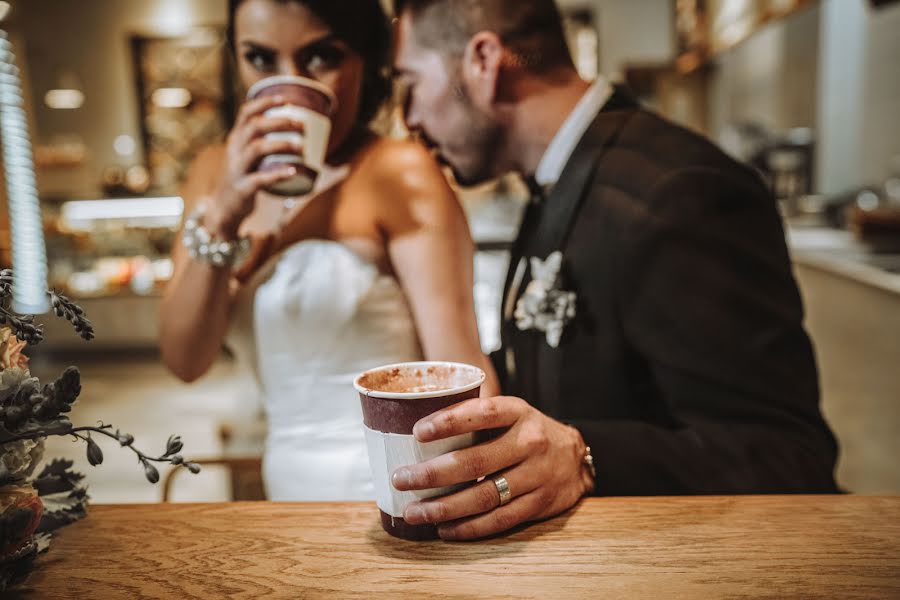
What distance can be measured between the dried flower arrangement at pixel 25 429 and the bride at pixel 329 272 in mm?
571

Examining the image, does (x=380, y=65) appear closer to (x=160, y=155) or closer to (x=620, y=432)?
(x=620, y=432)

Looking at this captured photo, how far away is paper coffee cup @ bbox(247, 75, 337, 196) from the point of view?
1.09 meters

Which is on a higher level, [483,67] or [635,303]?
[483,67]

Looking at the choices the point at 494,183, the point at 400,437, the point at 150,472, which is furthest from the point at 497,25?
the point at 494,183

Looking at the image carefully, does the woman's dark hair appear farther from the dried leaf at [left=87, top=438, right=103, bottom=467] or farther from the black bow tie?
the dried leaf at [left=87, top=438, right=103, bottom=467]

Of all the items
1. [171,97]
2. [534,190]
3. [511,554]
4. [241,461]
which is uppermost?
[171,97]

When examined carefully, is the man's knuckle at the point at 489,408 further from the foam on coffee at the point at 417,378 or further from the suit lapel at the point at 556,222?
the suit lapel at the point at 556,222

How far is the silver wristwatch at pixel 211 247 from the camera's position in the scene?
1256 millimetres

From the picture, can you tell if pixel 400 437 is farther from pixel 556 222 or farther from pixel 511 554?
pixel 556 222

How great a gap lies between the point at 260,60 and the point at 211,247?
382 mm

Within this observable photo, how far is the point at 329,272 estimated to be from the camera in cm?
142

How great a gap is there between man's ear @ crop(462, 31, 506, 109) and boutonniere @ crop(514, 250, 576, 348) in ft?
1.52

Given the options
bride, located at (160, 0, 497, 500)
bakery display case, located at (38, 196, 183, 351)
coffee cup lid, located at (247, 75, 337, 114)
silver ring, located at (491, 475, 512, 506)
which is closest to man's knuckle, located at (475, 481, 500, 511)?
silver ring, located at (491, 475, 512, 506)

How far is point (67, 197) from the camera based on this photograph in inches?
301
